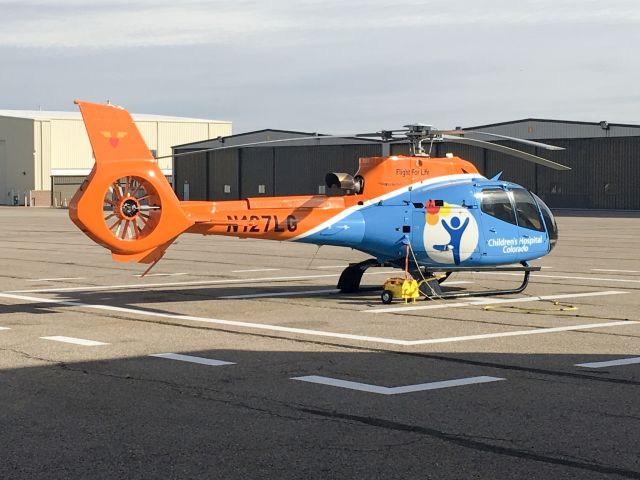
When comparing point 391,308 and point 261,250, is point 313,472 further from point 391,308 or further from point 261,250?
point 261,250

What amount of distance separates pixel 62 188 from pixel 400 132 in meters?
84.3

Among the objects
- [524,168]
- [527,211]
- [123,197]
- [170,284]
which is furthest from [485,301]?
[524,168]

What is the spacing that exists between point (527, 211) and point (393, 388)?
1007cm

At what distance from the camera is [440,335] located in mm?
15094

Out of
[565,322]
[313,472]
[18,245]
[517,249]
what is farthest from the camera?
[18,245]

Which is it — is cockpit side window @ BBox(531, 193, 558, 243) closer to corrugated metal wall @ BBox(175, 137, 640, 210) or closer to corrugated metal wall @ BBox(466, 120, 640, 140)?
corrugated metal wall @ BBox(175, 137, 640, 210)

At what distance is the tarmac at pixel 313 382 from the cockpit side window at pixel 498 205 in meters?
1.56

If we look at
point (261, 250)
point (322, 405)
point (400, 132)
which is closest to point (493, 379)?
point (322, 405)

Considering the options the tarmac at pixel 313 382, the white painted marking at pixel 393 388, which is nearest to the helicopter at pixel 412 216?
the tarmac at pixel 313 382

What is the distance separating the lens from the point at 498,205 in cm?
2009

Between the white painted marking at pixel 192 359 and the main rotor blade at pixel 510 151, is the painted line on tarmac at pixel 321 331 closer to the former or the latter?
the white painted marking at pixel 192 359

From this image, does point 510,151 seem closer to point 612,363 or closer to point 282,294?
point 282,294

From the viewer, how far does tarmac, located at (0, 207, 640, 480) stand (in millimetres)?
8180

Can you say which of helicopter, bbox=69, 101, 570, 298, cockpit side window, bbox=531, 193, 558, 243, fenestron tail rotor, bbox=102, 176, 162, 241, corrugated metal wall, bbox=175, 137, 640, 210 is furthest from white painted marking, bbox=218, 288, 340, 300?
corrugated metal wall, bbox=175, 137, 640, 210
